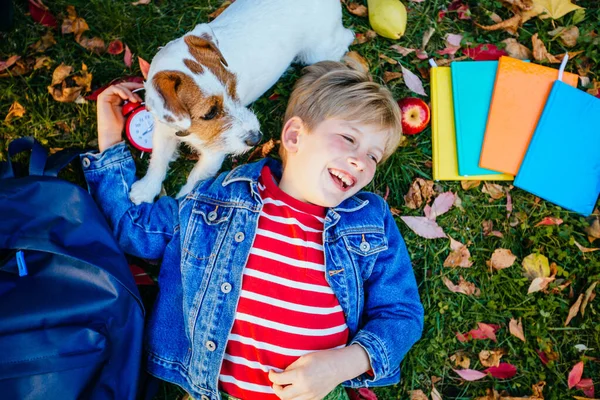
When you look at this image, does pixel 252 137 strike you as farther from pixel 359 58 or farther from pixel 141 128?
pixel 359 58

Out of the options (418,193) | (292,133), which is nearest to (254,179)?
(292,133)

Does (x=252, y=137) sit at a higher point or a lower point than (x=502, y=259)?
higher

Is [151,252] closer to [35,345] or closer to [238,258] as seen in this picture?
[238,258]

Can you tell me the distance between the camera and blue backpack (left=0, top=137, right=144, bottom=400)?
2316 millimetres

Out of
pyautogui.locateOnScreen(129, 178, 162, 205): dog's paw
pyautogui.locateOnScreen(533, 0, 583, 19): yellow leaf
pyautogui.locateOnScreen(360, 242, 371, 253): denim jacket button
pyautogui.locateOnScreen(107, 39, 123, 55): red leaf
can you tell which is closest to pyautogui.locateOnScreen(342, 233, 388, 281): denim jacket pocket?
pyautogui.locateOnScreen(360, 242, 371, 253): denim jacket button

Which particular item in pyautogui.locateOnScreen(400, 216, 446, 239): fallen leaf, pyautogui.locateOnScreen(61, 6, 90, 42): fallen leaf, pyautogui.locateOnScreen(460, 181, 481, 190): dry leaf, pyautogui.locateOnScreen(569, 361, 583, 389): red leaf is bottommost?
pyautogui.locateOnScreen(569, 361, 583, 389): red leaf

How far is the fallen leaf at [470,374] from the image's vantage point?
3434 mm

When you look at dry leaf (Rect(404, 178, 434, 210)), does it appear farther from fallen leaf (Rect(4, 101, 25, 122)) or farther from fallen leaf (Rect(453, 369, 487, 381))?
fallen leaf (Rect(4, 101, 25, 122))

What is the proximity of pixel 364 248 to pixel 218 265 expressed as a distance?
92cm

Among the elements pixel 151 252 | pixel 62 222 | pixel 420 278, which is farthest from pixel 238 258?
pixel 420 278

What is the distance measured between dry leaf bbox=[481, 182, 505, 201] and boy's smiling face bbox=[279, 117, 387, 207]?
1238 millimetres

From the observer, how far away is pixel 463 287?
354 cm

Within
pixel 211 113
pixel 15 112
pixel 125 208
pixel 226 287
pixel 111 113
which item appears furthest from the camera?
pixel 15 112

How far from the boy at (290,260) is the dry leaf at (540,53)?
1.61 meters
